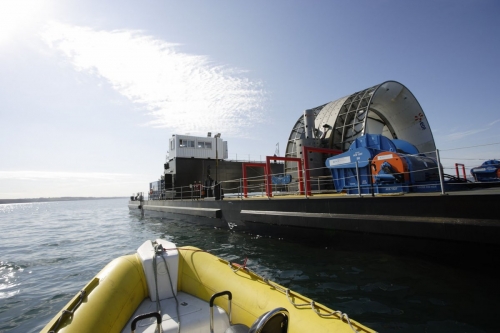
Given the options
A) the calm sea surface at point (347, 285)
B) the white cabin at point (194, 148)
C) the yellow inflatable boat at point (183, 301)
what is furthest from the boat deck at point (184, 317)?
the white cabin at point (194, 148)

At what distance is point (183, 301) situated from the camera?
11.4ft

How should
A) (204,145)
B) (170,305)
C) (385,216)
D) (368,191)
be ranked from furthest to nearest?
(204,145)
(368,191)
(385,216)
(170,305)

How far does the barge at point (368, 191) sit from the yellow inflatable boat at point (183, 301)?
413 cm

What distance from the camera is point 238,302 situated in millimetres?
3117

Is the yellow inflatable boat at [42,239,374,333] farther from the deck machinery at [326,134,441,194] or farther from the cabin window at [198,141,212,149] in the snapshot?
the cabin window at [198,141,212,149]

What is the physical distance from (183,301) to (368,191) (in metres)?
6.69

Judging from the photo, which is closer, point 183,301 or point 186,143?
point 183,301

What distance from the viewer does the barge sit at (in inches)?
200

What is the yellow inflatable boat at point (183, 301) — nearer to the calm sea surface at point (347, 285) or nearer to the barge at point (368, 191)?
the calm sea surface at point (347, 285)

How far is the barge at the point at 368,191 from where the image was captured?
5074mm

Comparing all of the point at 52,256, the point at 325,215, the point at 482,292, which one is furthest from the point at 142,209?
the point at 482,292

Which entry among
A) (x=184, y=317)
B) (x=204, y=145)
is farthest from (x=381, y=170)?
(x=204, y=145)

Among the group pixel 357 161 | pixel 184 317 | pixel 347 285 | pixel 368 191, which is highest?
pixel 357 161

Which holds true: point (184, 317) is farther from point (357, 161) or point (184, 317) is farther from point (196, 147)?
point (196, 147)
